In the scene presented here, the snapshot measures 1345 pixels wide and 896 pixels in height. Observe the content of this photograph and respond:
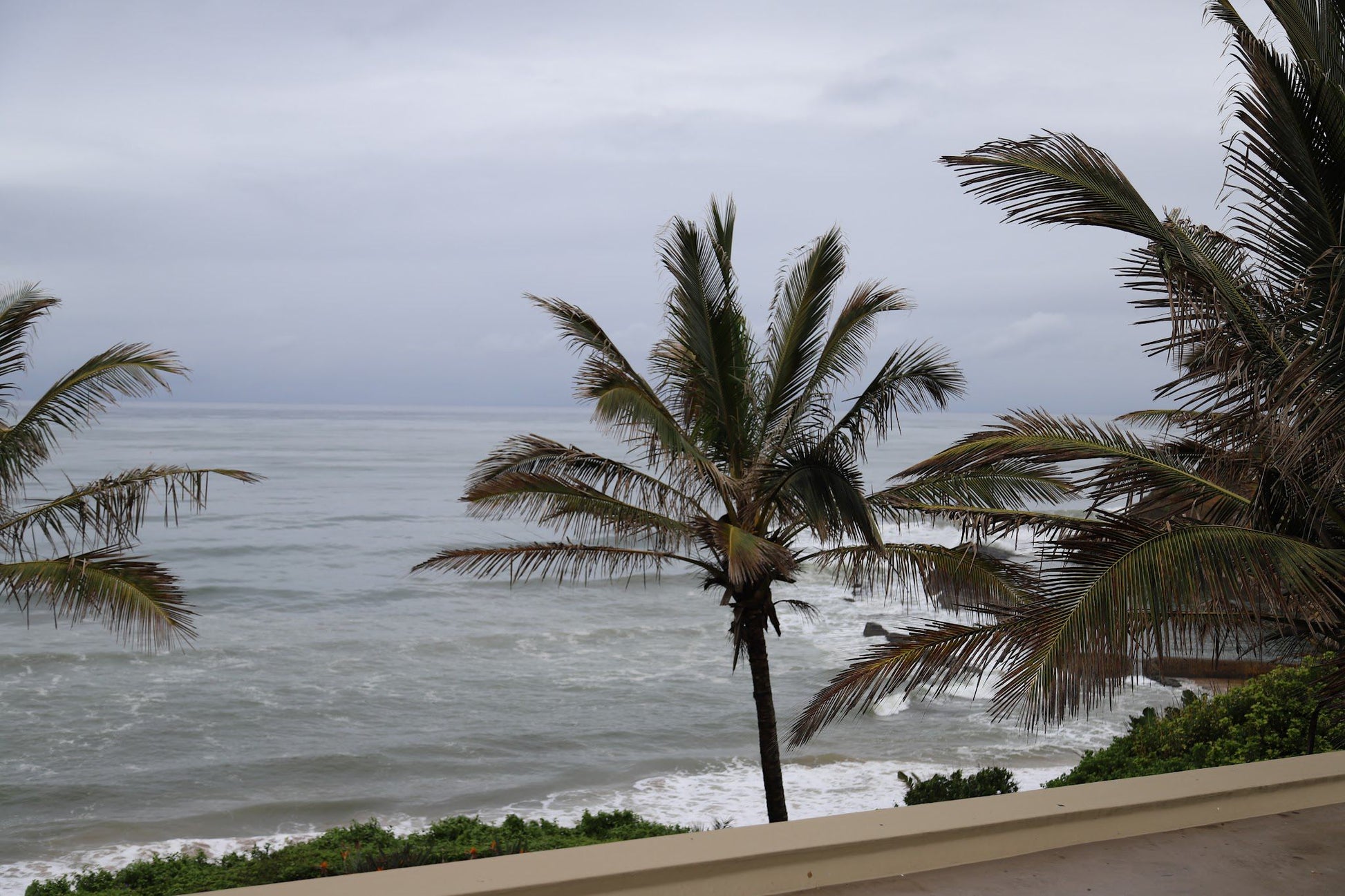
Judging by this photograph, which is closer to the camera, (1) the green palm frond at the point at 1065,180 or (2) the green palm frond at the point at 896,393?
(1) the green palm frond at the point at 1065,180

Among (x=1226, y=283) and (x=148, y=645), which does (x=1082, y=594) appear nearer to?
(x=1226, y=283)

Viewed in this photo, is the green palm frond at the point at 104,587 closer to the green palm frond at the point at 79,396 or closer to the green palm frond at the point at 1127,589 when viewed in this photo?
the green palm frond at the point at 79,396

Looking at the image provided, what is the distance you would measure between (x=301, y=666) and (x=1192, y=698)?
17586 millimetres

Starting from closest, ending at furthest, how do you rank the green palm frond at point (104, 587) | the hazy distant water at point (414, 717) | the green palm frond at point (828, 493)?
the green palm frond at point (828, 493) < the green palm frond at point (104, 587) < the hazy distant water at point (414, 717)

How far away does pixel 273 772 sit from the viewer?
15.2 meters

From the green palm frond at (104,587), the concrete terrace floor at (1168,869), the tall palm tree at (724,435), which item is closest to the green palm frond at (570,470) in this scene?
the tall palm tree at (724,435)

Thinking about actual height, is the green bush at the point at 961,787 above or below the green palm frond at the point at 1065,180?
below

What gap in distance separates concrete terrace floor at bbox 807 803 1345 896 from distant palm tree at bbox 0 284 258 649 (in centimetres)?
629

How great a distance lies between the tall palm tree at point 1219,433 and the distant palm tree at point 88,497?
5.74 m

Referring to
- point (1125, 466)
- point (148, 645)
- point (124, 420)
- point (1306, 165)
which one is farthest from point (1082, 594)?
point (124, 420)

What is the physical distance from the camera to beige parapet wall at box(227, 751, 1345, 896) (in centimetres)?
288

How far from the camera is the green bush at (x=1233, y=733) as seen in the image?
8461 millimetres

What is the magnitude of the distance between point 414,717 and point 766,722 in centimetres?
1036

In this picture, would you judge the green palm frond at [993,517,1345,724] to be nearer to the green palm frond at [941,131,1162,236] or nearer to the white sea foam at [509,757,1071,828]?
the green palm frond at [941,131,1162,236]
